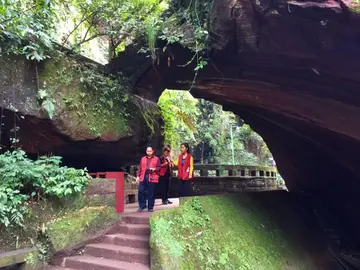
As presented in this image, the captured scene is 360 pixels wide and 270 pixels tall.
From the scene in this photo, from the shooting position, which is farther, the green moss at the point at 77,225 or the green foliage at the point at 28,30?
the green foliage at the point at 28,30

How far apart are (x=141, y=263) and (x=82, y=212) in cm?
150

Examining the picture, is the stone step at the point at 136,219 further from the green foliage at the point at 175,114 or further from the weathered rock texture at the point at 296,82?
the green foliage at the point at 175,114

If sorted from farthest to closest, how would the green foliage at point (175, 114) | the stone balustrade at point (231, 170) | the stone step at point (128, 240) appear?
the stone balustrade at point (231, 170), the green foliage at point (175, 114), the stone step at point (128, 240)

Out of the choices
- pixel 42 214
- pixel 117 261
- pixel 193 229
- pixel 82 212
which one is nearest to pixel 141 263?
pixel 117 261

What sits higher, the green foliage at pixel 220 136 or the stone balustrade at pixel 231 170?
A: the green foliage at pixel 220 136

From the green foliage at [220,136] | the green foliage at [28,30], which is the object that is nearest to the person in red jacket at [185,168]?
the green foliage at [28,30]

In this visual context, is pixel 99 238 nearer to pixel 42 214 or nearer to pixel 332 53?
pixel 42 214

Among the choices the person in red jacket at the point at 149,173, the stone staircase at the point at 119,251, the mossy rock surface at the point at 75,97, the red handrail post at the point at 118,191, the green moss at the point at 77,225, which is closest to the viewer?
the stone staircase at the point at 119,251

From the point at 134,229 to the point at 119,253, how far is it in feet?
2.16

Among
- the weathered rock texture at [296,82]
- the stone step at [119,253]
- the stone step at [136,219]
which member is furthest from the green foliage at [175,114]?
the stone step at [119,253]

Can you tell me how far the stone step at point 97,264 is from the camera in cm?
495

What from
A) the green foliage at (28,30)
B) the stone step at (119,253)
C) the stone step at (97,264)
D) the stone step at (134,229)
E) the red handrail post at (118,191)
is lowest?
the stone step at (97,264)

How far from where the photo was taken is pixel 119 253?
534 cm

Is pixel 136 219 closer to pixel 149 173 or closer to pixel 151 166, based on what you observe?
pixel 149 173
